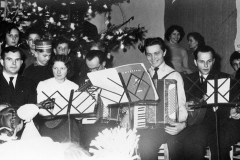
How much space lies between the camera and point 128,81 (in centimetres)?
355

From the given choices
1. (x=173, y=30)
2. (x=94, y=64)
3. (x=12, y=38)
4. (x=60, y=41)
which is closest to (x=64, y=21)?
(x=60, y=41)

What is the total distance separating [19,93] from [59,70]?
63cm

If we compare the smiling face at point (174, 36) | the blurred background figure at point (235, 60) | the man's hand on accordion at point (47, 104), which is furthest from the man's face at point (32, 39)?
the blurred background figure at point (235, 60)

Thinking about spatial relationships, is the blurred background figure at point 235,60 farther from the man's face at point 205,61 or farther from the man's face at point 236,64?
the man's face at point 205,61

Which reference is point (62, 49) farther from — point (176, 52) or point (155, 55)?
point (176, 52)

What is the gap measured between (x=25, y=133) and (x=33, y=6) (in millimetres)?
4960

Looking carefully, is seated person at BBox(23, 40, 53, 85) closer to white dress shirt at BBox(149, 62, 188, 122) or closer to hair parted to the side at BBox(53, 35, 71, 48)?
hair parted to the side at BBox(53, 35, 71, 48)

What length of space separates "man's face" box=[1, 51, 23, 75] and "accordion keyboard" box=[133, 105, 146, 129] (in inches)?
67.6

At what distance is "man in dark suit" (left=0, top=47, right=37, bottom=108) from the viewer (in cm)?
452

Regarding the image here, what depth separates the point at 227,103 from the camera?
3.57 m

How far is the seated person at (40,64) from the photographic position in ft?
17.5

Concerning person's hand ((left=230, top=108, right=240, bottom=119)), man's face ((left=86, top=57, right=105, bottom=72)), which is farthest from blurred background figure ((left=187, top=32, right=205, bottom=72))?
person's hand ((left=230, top=108, right=240, bottom=119))

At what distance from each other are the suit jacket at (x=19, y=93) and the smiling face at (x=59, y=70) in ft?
1.19

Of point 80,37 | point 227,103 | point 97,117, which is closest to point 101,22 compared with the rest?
point 80,37
